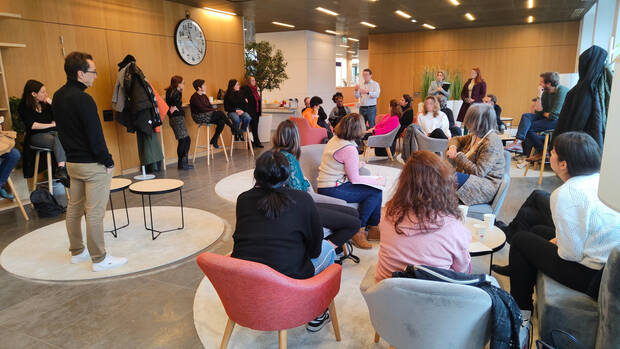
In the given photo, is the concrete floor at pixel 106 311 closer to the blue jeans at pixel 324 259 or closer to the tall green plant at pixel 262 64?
the blue jeans at pixel 324 259

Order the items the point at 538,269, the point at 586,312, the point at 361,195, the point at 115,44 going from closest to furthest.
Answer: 1. the point at 586,312
2. the point at 538,269
3. the point at 361,195
4. the point at 115,44

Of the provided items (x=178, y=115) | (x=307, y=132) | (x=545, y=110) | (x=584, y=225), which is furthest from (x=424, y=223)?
(x=178, y=115)

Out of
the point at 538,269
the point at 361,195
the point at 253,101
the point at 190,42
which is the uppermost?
the point at 190,42

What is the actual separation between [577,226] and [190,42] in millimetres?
7527

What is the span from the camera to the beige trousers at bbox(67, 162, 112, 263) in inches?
120

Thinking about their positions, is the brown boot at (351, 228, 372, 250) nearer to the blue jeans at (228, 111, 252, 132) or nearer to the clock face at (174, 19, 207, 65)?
the blue jeans at (228, 111, 252, 132)

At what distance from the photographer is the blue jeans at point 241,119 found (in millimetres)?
8203

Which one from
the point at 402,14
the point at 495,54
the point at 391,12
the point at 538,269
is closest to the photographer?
the point at 538,269

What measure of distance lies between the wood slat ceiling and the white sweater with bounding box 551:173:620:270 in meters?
7.22

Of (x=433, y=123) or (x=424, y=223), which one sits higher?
(x=433, y=123)

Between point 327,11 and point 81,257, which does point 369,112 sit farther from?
point 81,257

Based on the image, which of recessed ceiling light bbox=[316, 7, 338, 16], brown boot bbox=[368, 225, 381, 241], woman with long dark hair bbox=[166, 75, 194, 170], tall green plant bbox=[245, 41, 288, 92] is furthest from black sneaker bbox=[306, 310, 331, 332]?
recessed ceiling light bbox=[316, 7, 338, 16]

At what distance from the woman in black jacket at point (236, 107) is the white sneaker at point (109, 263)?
5018mm

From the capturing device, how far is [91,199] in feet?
10.2
